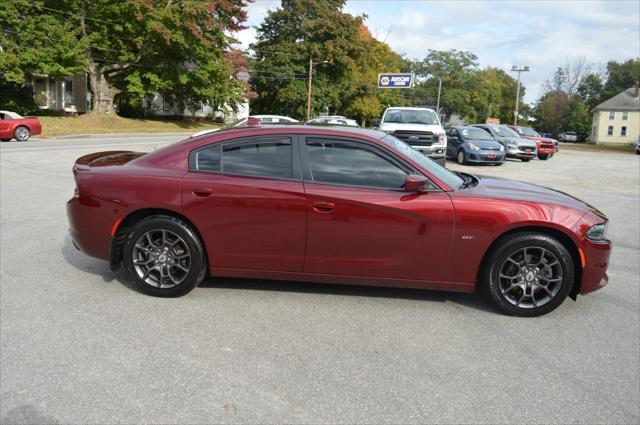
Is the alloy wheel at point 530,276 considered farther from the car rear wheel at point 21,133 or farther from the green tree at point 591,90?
the green tree at point 591,90

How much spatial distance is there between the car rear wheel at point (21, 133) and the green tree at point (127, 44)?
890cm

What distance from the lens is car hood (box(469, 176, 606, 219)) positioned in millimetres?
4367

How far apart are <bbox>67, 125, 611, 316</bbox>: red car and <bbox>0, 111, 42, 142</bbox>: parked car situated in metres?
21.5

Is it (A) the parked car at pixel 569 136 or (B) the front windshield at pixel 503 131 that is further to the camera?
(A) the parked car at pixel 569 136

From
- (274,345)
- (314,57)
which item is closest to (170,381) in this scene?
(274,345)

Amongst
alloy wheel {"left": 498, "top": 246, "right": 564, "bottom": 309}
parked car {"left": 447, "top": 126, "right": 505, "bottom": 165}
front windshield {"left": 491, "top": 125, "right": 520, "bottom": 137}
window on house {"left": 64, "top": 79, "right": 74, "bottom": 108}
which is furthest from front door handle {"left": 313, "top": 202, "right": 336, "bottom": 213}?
window on house {"left": 64, "top": 79, "right": 74, "bottom": 108}

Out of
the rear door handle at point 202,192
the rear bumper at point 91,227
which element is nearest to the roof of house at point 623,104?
the rear door handle at point 202,192

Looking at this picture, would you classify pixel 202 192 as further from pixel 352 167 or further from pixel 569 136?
pixel 569 136

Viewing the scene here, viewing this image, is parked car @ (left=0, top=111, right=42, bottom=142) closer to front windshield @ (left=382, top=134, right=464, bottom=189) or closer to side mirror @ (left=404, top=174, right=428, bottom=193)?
front windshield @ (left=382, top=134, right=464, bottom=189)

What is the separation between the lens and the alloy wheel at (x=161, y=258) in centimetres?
455

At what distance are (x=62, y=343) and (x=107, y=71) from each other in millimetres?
39929

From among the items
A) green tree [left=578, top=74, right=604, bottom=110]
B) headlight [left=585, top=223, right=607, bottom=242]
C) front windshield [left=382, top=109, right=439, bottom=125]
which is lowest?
headlight [left=585, top=223, right=607, bottom=242]

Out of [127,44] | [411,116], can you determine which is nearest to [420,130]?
[411,116]

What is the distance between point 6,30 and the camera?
31031 millimetres
